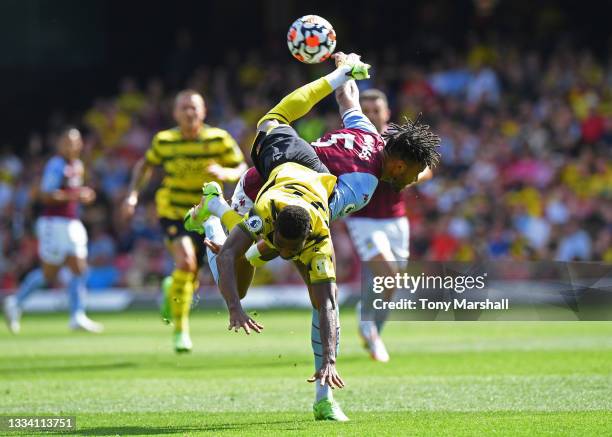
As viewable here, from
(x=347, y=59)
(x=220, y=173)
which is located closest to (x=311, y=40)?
(x=347, y=59)

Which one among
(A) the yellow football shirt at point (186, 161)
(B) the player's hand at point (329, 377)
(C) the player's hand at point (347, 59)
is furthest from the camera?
(A) the yellow football shirt at point (186, 161)

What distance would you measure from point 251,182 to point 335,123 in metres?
15.0

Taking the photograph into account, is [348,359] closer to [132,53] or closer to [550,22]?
[550,22]

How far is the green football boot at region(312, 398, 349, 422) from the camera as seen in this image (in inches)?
321

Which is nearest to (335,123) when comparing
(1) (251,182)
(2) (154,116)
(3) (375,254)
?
(2) (154,116)

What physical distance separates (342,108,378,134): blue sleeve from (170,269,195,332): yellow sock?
14.4 ft

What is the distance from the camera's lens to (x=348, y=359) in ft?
41.4

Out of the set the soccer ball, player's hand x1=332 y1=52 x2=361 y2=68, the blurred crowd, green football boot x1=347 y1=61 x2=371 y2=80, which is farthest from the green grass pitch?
the blurred crowd

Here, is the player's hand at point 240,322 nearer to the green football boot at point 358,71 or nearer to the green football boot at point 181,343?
the green football boot at point 358,71

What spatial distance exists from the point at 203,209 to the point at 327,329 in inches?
70.7

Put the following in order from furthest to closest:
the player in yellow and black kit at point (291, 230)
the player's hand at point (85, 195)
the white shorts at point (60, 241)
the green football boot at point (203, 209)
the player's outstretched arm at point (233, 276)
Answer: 1. the white shorts at point (60, 241)
2. the player's hand at point (85, 195)
3. the green football boot at point (203, 209)
4. the player's outstretched arm at point (233, 276)
5. the player in yellow and black kit at point (291, 230)

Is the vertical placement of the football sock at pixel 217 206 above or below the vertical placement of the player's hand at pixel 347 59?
below

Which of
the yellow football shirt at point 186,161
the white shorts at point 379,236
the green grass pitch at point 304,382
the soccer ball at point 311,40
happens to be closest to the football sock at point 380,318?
the green grass pitch at point 304,382

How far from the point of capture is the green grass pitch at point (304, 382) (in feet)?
26.0
